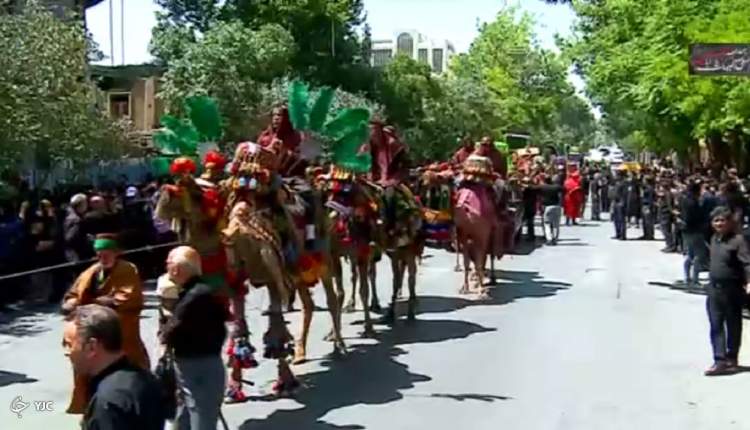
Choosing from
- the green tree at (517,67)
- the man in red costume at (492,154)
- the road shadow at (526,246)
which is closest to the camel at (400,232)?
the man in red costume at (492,154)

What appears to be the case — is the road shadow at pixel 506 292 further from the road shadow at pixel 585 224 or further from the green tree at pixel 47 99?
the road shadow at pixel 585 224

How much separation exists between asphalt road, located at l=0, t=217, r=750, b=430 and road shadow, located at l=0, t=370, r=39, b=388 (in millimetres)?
22

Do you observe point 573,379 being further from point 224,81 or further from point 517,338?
point 224,81

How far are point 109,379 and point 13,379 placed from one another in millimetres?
7249

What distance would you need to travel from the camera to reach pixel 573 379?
11.5 meters

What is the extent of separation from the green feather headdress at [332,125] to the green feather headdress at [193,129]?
0.97 meters

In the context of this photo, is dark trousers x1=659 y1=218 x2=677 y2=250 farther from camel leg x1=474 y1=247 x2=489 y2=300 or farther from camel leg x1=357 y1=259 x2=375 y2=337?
camel leg x1=357 y1=259 x2=375 y2=337

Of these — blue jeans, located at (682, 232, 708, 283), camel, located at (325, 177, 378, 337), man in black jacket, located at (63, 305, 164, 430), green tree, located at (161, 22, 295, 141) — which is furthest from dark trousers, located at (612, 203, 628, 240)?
man in black jacket, located at (63, 305, 164, 430)

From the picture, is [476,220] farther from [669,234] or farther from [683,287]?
[669,234]

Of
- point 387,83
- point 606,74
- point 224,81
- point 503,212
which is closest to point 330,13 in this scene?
point 387,83

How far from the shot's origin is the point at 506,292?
61.1ft

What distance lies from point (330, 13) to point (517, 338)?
116 ft

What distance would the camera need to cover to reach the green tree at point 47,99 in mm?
21172

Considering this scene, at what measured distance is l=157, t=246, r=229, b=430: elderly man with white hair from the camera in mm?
7555
